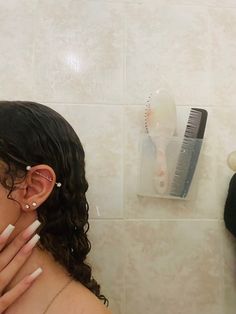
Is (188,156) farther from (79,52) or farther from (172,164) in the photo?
(79,52)

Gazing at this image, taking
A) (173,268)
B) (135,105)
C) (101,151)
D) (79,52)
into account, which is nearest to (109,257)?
(173,268)

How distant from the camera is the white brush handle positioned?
918 millimetres

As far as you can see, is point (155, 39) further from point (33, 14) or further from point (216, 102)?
point (33, 14)

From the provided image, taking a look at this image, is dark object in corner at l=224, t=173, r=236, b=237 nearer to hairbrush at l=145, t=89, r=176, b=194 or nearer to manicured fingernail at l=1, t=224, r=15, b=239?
hairbrush at l=145, t=89, r=176, b=194

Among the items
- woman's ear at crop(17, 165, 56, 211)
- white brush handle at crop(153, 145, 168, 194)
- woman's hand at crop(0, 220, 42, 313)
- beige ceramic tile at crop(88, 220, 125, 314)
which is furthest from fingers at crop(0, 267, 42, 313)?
white brush handle at crop(153, 145, 168, 194)

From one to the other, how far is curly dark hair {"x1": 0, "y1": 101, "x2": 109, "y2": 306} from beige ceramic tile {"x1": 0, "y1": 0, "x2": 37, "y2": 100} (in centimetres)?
28

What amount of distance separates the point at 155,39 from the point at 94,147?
368 millimetres

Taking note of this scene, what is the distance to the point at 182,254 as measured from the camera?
3.19 feet

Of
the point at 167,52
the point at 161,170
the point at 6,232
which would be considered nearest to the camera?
the point at 6,232

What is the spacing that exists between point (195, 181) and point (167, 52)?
385 mm

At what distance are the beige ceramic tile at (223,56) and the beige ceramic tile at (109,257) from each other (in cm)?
47

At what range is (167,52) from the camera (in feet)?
3.39

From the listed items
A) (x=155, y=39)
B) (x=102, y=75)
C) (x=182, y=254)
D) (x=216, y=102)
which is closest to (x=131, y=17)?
(x=155, y=39)

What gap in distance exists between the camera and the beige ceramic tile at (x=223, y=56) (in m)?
1.03
